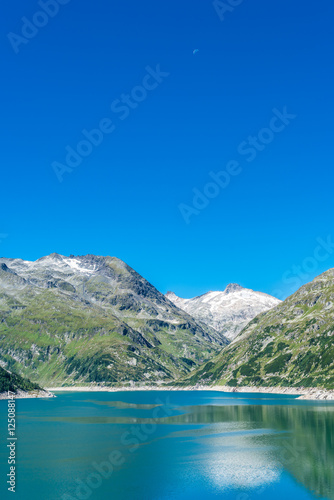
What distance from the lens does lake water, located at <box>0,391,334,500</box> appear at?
7338 centimetres

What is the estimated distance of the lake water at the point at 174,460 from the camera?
73.4m

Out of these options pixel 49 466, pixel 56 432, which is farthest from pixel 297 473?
pixel 56 432

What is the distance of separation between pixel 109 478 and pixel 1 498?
19.4 m

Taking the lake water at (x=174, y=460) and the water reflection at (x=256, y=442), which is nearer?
the lake water at (x=174, y=460)

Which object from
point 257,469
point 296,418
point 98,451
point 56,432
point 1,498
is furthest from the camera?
point 296,418

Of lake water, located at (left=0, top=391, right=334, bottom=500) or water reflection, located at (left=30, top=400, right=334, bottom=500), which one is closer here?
lake water, located at (left=0, top=391, right=334, bottom=500)

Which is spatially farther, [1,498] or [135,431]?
[135,431]

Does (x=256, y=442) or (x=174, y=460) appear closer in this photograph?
(x=174, y=460)

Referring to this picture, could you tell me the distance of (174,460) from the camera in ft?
311

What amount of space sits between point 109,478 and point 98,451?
23.3m

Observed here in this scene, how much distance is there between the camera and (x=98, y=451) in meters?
102

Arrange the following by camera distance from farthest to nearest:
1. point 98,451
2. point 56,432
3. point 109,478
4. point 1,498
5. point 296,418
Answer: point 296,418, point 56,432, point 98,451, point 109,478, point 1,498

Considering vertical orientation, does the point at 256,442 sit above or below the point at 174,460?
above

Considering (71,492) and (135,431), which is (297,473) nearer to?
(71,492)
